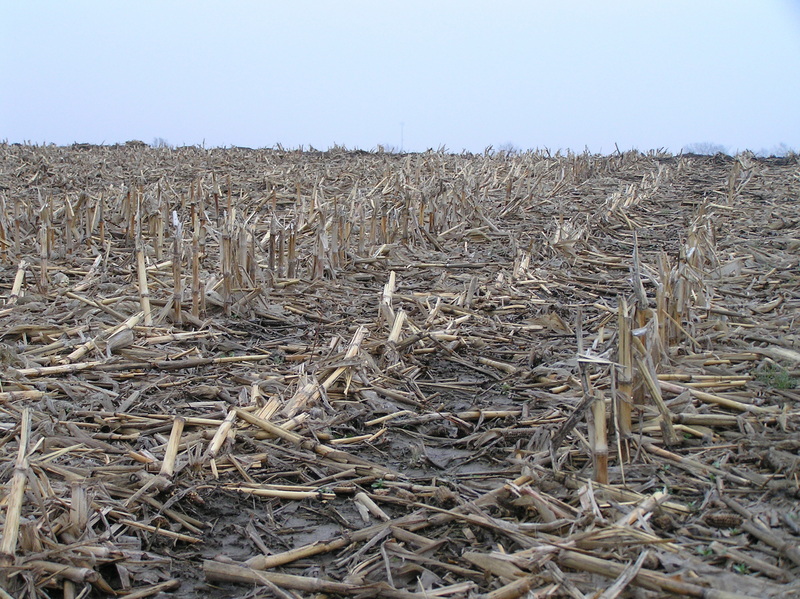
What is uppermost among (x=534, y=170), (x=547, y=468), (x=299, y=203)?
(x=534, y=170)

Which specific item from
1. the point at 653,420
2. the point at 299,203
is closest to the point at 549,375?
the point at 653,420

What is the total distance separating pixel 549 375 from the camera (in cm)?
430

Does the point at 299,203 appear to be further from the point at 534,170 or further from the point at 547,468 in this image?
the point at 547,468

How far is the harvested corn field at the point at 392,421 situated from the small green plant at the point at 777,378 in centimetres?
1

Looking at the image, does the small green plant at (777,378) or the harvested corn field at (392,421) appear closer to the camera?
the harvested corn field at (392,421)

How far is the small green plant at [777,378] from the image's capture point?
12.1ft

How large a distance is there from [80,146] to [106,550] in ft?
56.1

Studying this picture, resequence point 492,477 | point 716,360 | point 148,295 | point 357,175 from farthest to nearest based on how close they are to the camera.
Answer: point 357,175 < point 148,295 < point 716,360 < point 492,477

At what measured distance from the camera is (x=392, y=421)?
3863mm

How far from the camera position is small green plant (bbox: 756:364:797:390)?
3.70 m

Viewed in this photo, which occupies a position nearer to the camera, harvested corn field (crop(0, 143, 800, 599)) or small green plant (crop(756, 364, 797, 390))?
harvested corn field (crop(0, 143, 800, 599))

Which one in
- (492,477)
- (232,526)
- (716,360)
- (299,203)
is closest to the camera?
(232,526)

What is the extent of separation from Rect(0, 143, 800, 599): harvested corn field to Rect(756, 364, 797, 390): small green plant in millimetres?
12

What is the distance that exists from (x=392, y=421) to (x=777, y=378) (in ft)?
6.60
